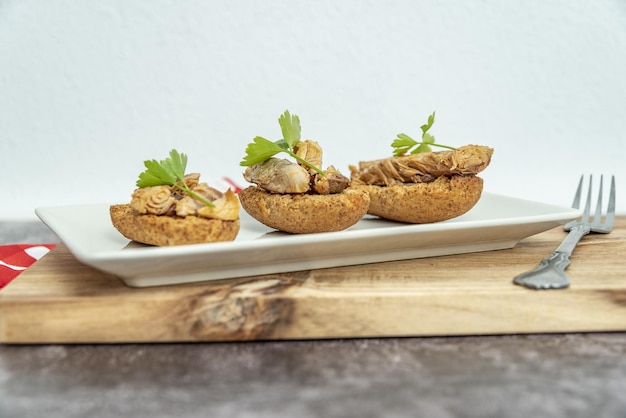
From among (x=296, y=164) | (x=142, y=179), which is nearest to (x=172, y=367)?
(x=142, y=179)

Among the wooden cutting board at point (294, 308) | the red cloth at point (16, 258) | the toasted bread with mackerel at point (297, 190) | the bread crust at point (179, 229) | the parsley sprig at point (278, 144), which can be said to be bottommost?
the wooden cutting board at point (294, 308)

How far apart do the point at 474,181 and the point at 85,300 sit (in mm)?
1537

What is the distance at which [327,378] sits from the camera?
175cm

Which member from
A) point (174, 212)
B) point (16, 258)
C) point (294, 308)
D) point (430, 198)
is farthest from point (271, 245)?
point (16, 258)

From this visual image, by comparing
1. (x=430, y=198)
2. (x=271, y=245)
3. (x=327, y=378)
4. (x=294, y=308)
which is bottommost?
(x=327, y=378)

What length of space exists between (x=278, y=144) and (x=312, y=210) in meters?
0.33

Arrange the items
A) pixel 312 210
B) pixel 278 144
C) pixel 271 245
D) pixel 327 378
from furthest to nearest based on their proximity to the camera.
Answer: pixel 278 144 → pixel 312 210 → pixel 271 245 → pixel 327 378

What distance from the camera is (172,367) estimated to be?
1.80m

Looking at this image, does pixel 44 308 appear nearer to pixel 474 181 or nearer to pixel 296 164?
pixel 296 164

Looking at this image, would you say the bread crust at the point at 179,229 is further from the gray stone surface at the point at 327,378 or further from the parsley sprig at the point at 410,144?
the parsley sprig at the point at 410,144

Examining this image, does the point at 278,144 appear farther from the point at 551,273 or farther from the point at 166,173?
the point at 551,273

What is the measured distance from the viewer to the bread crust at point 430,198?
105 inches

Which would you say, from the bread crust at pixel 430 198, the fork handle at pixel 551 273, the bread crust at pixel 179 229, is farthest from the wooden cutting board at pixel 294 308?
the bread crust at pixel 430 198

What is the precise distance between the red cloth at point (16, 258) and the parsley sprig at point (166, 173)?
612mm
